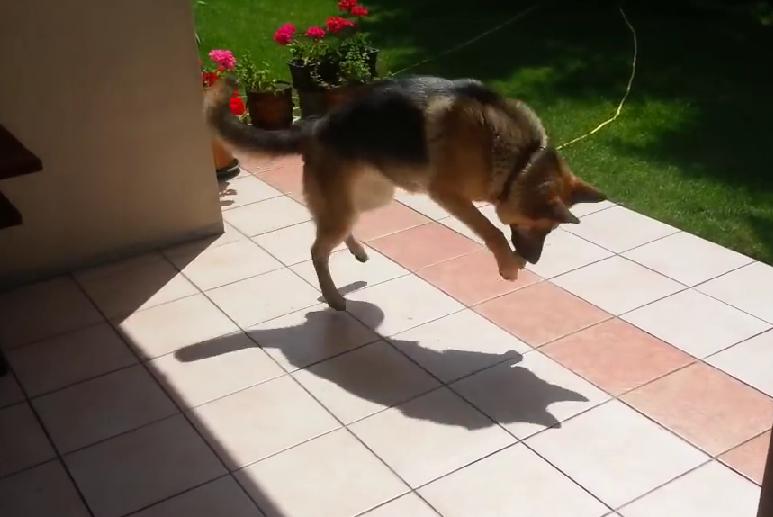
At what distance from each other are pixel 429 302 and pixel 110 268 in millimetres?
1617

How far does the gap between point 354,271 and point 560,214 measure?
1347 millimetres

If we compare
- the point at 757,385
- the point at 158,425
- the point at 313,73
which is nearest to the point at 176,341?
the point at 158,425

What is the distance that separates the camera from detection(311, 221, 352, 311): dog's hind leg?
3.53 metres

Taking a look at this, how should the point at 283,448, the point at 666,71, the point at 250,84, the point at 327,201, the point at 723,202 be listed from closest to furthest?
the point at 283,448 < the point at 327,201 < the point at 723,202 < the point at 250,84 < the point at 666,71

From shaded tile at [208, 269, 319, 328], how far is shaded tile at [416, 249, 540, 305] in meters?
0.58

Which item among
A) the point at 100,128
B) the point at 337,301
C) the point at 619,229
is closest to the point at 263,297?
the point at 337,301

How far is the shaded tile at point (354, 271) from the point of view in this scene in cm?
394

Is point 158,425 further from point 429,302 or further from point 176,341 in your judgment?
point 429,302

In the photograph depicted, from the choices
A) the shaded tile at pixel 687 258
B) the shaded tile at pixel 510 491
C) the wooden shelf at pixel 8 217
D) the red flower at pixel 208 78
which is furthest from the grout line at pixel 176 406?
the shaded tile at pixel 687 258

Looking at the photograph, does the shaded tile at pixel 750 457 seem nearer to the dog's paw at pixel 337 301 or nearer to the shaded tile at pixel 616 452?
the shaded tile at pixel 616 452

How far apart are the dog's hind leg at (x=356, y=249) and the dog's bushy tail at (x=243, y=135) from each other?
613 millimetres

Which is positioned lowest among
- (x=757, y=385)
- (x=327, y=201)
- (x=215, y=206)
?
(x=757, y=385)

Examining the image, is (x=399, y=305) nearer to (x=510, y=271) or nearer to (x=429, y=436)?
(x=510, y=271)

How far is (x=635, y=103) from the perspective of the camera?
6.03m
